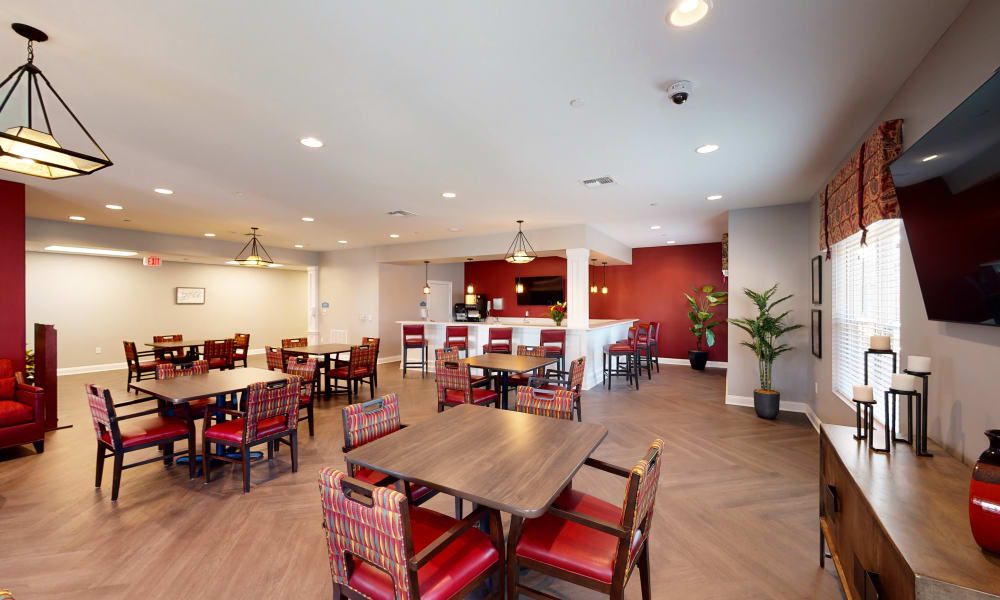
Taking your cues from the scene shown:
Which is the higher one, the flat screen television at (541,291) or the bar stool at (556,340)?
the flat screen television at (541,291)

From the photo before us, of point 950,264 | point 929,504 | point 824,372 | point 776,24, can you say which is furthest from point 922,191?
point 824,372

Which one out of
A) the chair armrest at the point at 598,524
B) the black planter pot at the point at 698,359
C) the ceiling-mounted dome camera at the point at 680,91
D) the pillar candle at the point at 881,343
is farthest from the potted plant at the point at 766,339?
the chair armrest at the point at 598,524

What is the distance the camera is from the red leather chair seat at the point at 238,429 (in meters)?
3.29

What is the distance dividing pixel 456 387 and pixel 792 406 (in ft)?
15.2

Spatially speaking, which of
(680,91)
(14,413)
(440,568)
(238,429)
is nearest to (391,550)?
(440,568)

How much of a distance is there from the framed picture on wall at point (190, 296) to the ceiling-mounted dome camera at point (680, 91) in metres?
11.6

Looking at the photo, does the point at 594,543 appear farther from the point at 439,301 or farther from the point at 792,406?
the point at 439,301

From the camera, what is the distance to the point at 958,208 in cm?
158

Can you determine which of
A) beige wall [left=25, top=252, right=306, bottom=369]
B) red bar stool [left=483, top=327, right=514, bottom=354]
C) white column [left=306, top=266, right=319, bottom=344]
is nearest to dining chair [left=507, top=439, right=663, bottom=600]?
red bar stool [left=483, top=327, right=514, bottom=354]

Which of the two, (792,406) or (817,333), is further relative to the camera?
(792,406)

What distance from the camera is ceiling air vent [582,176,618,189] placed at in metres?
4.33

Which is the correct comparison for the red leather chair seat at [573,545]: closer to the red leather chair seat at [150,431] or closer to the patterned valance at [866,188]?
the patterned valance at [866,188]

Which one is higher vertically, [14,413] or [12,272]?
[12,272]

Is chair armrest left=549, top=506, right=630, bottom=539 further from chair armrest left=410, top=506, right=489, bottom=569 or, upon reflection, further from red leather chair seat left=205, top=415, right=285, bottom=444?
red leather chair seat left=205, top=415, right=285, bottom=444
